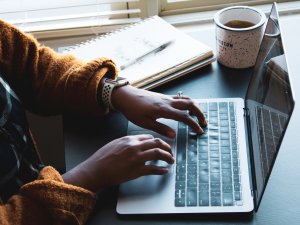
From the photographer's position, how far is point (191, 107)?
834 millimetres

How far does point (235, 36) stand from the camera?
0.90m

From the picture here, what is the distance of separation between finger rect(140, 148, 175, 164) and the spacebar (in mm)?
25

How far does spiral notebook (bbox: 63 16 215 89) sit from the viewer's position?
37.2 inches

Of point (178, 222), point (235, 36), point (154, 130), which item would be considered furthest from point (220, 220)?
point (235, 36)

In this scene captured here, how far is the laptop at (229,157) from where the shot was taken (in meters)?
0.67

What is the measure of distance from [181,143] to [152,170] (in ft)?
0.31

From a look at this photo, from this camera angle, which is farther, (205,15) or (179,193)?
(205,15)

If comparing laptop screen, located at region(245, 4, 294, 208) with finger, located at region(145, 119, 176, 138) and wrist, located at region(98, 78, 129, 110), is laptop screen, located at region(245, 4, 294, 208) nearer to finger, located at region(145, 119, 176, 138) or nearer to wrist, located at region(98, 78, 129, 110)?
finger, located at region(145, 119, 176, 138)

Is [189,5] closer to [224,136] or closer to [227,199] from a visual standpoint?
[224,136]

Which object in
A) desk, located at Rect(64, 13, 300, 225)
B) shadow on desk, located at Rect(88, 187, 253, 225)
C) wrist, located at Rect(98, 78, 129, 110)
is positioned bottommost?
shadow on desk, located at Rect(88, 187, 253, 225)

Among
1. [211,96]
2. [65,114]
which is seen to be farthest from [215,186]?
[65,114]

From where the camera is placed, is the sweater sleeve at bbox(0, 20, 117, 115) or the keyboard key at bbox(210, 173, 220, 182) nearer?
the keyboard key at bbox(210, 173, 220, 182)

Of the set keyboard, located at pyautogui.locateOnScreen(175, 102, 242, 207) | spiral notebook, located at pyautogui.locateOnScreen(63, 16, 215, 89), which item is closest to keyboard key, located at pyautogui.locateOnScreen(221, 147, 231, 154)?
keyboard, located at pyautogui.locateOnScreen(175, 102, 242, 207)

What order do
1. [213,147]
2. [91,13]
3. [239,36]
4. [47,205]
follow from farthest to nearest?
[91,13], [239,36], [213,147], [47,205]
